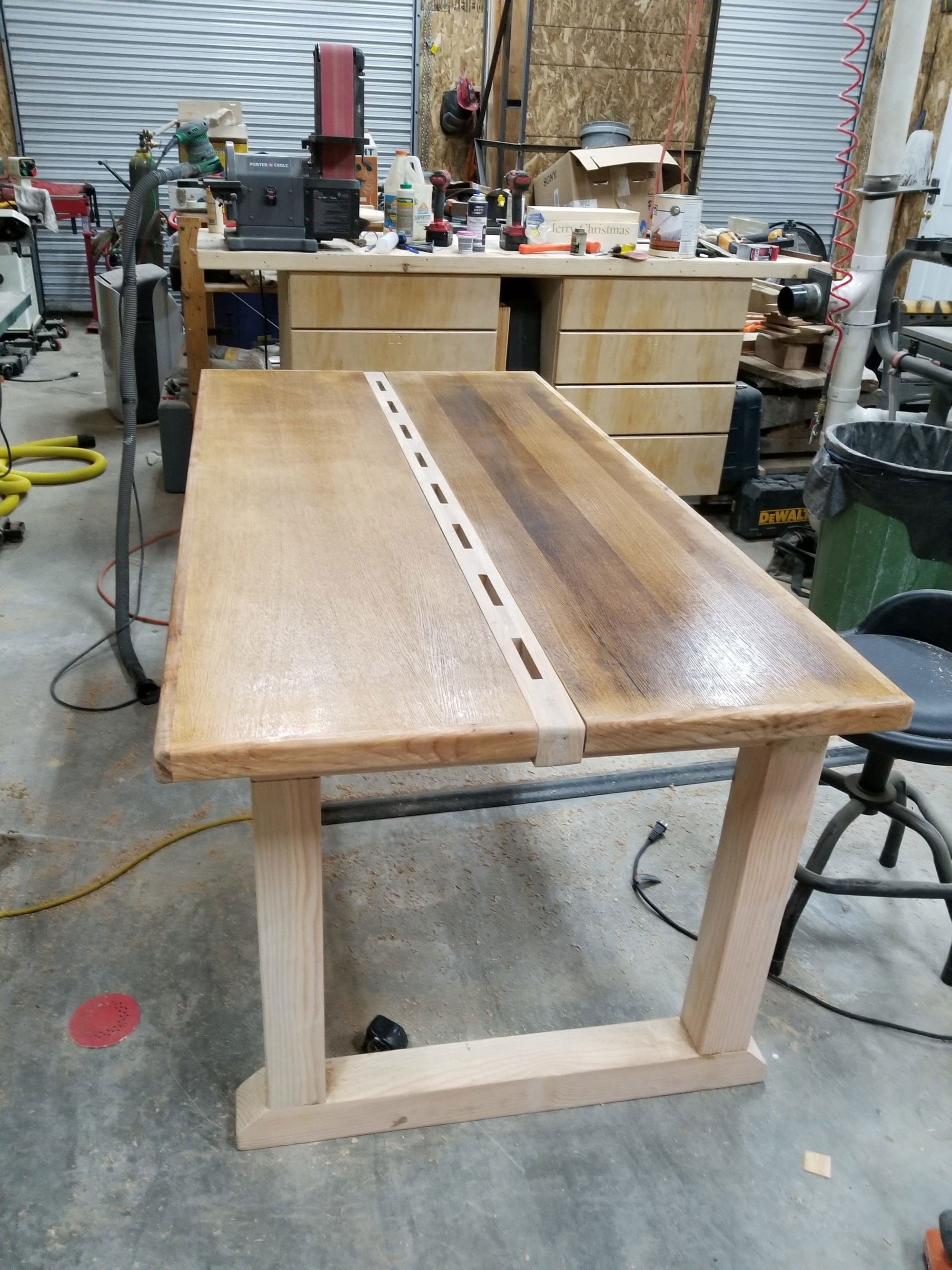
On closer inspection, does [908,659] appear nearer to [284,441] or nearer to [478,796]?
[478,796]

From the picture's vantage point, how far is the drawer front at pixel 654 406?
339 cm

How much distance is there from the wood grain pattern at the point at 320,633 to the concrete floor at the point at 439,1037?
2.27 feet

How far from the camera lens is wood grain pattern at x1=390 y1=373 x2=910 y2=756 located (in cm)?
108

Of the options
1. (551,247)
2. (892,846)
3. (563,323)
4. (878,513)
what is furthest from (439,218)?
(892,846)

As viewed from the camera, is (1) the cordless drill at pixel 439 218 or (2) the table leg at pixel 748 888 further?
(1) the cordless drill at pixel 439 218

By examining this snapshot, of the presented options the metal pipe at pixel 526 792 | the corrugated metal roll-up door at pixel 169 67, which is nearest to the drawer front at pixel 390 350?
the metal pipe at pixel 526 792

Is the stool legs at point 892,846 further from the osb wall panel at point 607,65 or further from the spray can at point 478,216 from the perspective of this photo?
the osb wall panel at point 607,65

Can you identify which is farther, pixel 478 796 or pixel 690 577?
pixel 478 796

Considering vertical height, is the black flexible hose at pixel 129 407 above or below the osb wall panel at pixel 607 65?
below

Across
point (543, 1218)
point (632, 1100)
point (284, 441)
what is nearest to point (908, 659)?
point (632, 1100)

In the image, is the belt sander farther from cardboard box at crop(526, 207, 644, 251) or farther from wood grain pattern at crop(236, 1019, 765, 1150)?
wood grain pattern at crop(236, 1019, 765, 1150)

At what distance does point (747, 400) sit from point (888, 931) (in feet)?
7.43

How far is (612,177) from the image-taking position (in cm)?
387

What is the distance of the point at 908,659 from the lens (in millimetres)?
1759
